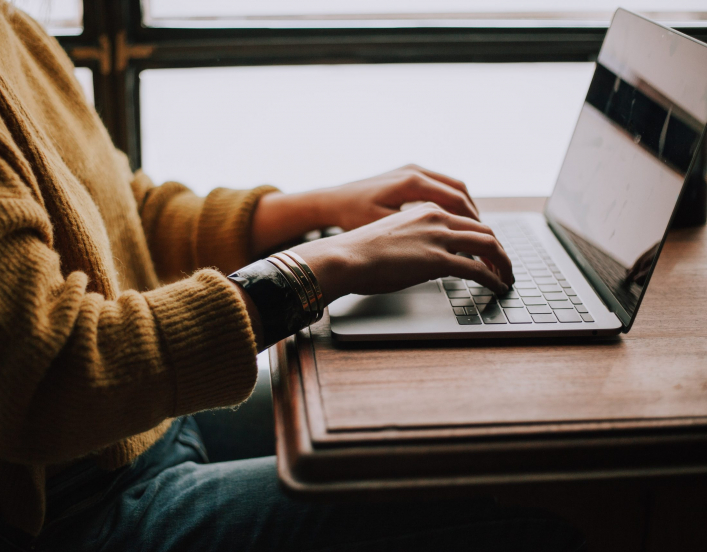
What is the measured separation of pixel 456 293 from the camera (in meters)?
0.68

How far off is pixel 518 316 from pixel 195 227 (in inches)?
20.1

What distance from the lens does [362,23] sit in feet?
4.46

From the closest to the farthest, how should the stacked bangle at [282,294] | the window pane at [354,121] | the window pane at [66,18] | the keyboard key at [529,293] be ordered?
the stacked bangle at [282,294] < the keyboard key at [529,293] < the window pane at [66,18] < the window pane at [354,121]

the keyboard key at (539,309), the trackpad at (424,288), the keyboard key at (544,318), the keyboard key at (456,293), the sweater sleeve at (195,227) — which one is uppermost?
the keyboard key at (544,318)

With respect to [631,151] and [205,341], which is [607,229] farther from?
[205,341]

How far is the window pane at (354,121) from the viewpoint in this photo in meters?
1.45

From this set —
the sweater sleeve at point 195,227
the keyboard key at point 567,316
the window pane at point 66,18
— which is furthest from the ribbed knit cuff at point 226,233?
the window pane at point 66,18

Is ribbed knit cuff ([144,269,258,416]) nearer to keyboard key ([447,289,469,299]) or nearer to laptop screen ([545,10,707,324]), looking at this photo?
keyboard key ([447,289,469,299])

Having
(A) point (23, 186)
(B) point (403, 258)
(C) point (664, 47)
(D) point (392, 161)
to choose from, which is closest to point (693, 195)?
(C) point (664, 47)

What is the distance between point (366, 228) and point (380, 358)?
0.60 feet

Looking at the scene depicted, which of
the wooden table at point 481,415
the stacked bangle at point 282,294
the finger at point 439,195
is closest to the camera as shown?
the wooden table at point 481,415

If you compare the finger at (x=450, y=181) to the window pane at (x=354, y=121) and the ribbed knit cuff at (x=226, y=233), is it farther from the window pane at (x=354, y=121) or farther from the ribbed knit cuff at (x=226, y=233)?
the window pane at (x=354, y=121)

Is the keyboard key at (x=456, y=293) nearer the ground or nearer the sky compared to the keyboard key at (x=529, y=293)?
nearer the ground

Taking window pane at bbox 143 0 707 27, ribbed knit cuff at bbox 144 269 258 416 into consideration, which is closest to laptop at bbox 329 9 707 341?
ribbed knit cuff at bbox 144 269 258 416
